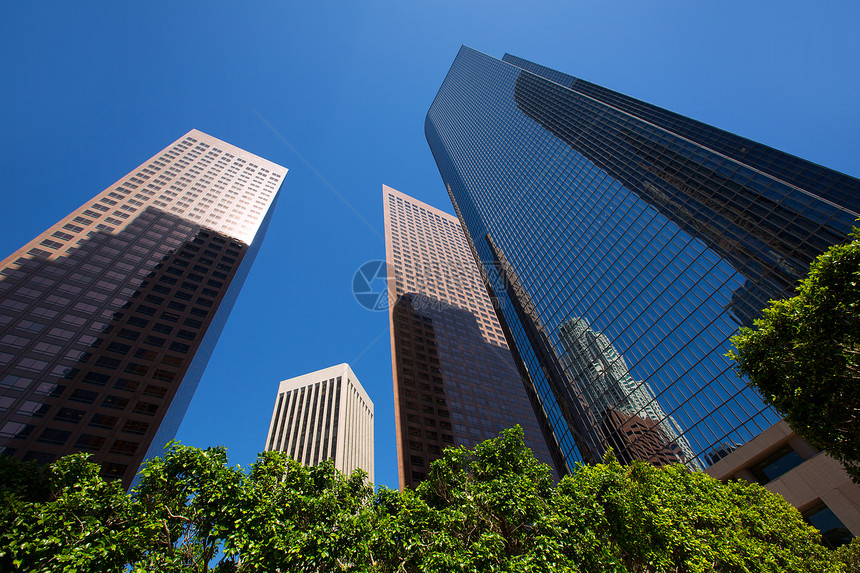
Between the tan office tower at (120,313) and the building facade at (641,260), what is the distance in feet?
190

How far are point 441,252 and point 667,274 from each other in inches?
2882

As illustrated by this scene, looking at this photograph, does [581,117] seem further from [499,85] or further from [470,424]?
[470,424]

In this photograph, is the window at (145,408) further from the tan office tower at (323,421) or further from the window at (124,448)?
the tan office tower at (323,421)

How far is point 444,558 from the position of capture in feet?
36.1

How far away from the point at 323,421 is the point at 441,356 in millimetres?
38863

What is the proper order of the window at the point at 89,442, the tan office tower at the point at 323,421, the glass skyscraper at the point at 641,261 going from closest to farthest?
the glass skyscraper at the point at 641,261 → the window at the point at 89,442 → the tan office tower at the point at 323,421

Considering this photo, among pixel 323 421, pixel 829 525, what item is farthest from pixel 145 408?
pixel 829 525

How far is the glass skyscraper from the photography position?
39938 millimetres

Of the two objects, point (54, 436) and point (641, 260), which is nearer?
point (54, 436)

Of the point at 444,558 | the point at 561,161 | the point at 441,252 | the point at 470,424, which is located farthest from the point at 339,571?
the point at 441,252

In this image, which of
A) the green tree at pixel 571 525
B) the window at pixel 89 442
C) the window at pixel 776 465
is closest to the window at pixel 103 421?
the window at pixel 89 442

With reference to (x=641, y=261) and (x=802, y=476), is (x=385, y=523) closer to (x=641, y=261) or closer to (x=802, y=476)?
(x=802, y=476)

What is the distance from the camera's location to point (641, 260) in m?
52.9

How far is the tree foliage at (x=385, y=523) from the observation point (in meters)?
11.0
